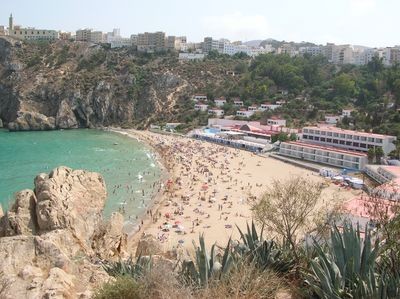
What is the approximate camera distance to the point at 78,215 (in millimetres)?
17328

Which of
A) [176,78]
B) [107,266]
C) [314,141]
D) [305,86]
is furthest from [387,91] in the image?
[107,266]

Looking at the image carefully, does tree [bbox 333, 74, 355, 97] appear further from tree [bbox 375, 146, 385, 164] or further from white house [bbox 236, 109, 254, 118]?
tree [bbox 375, 146, 385, 164]

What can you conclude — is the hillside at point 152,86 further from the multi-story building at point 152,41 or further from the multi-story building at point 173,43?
the multi-story building at point 173,43

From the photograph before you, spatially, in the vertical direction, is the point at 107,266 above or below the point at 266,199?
below

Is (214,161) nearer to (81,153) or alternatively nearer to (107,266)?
(81,153)

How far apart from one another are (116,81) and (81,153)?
36.9 meters

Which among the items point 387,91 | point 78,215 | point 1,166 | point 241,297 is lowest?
point 1,166

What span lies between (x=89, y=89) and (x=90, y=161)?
133 feet

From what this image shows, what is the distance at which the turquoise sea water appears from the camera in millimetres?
34469

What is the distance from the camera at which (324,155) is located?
149 ft

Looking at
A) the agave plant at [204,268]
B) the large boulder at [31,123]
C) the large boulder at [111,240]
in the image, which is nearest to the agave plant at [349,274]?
the agave plant at [204,268]

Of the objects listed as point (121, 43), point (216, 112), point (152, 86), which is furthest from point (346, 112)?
point (121, 43)

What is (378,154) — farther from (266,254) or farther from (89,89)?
(89,89)

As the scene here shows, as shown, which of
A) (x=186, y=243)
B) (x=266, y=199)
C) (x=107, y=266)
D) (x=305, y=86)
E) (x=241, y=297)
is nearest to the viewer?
(x=241, y=297)
